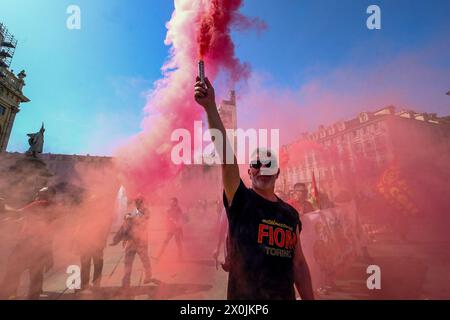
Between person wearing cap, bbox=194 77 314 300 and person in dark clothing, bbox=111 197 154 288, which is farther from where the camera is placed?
person in dark clothing, bbox=111 197 154 288

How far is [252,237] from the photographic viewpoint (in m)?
1.81

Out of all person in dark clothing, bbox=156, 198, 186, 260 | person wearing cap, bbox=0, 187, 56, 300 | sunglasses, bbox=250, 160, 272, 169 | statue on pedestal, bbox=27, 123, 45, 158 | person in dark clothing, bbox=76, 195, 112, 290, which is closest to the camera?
sunglasses, bbox=250, 160, 272, 169

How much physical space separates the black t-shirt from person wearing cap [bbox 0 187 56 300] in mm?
4629

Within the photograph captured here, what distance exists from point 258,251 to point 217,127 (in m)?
1.01

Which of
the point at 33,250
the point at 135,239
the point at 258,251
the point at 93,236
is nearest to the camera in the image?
the point at 258,251

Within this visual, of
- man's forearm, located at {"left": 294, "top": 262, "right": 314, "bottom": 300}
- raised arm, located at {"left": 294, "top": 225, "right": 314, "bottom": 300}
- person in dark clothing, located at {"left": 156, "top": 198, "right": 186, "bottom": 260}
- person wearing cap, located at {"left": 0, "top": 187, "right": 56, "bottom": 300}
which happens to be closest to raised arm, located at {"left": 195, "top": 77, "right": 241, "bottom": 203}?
raised arm, located at {"left": 294, "top": 225, "right": 314, "bottom": 300}

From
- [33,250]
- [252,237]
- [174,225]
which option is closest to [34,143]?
[174,225]

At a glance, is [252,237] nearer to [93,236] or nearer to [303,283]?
[303,283]

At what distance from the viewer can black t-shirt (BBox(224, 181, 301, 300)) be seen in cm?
176

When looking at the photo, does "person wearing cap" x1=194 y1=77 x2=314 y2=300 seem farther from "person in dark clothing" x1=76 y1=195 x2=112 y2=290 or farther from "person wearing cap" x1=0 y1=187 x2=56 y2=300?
"person in dark clothing" x1=76 y1=195 x2=112 y2=290

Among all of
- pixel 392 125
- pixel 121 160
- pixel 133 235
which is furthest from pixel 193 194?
pixel 392 125

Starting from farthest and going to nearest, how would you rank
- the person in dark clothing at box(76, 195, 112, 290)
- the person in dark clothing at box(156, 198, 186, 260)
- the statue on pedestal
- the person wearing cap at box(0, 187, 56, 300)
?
the statue on pedestal, the person in dark clothing at box(156, 198, 186, 260), the person in dark clothing at box(76, 195, 112, 290), the person wearing cap at box(0, 187, 56, 300)

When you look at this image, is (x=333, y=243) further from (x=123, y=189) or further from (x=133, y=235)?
(x=123, y=189)

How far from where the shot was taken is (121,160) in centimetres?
828
